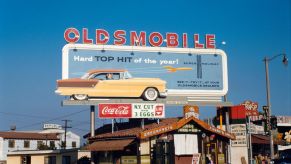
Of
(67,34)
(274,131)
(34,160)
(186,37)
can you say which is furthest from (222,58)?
(34,160)

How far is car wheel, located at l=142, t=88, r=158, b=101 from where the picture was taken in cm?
3706

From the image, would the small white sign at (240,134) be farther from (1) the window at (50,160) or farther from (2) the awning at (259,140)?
(1) the window at (50,160)

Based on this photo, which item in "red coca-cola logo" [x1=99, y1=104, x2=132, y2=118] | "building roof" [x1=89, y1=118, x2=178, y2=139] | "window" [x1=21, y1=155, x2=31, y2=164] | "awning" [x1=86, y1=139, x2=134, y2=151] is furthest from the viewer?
"window" [x1=21, y1=155, x2=31, y2=164]

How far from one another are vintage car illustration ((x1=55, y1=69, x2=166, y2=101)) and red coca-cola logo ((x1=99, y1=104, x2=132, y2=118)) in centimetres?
119

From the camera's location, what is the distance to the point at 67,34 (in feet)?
120

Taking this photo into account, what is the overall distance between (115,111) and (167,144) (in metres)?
7.45

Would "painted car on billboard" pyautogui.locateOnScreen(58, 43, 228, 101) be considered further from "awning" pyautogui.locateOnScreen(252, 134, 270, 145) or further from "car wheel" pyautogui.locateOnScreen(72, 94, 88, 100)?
"awning" pyautogui.locateOnScreen(252, 134, 270, 145)

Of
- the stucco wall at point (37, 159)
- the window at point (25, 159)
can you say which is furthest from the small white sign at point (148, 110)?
the window at point (25, 159)

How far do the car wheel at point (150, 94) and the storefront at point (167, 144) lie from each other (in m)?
5.18

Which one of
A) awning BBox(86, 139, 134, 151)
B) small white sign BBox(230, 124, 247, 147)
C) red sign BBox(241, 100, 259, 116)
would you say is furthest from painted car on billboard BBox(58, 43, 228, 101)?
awning BBox(86, 139, 134, 151)

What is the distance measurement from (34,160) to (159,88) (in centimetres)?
1731

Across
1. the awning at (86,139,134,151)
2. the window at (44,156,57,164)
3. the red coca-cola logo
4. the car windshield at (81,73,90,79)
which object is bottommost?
the window at (44,156,57,164)

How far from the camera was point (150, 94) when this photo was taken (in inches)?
1468

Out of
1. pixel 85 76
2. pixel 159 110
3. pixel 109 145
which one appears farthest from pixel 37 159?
pixel 109 145
